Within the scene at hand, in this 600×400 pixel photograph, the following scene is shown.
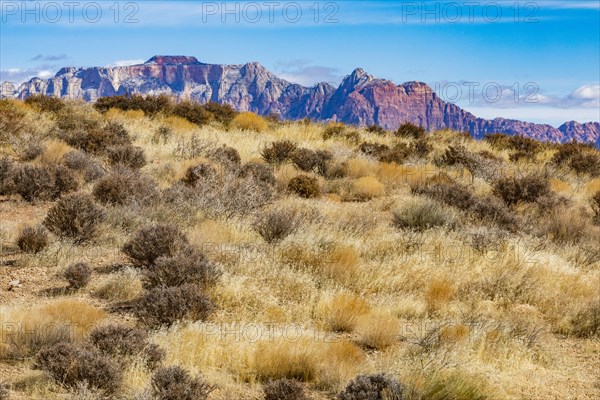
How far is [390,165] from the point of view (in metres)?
18.3

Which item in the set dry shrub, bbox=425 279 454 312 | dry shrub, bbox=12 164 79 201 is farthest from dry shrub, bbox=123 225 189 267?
dry shrub, bbox=12 164 79 201

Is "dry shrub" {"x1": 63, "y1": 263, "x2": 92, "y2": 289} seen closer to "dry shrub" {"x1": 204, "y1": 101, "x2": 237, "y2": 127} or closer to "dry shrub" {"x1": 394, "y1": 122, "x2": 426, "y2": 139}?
"dry shrub" {"x1": 204, "y1": 101, "x2": 237, "y2": 127}

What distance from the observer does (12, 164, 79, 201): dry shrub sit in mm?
12492

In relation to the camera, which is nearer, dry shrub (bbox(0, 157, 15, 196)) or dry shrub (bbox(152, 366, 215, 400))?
dry shrub (bbox(152, 366, 215, 400))

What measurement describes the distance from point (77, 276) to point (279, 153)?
11.1 meters

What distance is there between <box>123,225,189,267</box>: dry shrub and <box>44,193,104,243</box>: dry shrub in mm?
1295

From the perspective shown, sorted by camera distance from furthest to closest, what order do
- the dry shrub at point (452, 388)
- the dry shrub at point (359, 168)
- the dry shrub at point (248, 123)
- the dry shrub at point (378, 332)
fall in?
the dry shrub at point (248, 123)
the dry shrub at point (359, 168)
the dry shrub at point (378, 332)
the dry shrub at point (452, 388)

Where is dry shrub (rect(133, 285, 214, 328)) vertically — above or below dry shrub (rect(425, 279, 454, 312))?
above

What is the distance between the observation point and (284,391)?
523cm

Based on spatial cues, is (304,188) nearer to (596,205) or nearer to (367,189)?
(367,189)

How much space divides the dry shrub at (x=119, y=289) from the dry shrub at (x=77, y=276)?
193mm

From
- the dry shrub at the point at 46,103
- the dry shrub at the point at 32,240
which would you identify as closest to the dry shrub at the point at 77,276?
the dry shrub at the point at 32,240

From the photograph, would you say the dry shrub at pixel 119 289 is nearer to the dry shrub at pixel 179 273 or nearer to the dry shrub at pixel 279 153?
the dry shrub at pixel 179 273

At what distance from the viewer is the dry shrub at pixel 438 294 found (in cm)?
827
